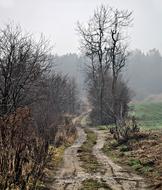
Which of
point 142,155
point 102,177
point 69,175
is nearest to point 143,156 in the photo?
point 142,155

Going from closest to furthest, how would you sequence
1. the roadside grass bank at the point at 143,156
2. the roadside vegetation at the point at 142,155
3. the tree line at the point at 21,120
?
1. the tree line at the point at 21,120
2. the roadside grass bank at the point at 143,156
3. the roadside vegetation at the point at 142,155

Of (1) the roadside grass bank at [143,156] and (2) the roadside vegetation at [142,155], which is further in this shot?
(2) the roadside vegetation at [142,155]

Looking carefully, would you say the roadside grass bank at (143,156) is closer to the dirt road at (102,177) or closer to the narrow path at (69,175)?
the dirt road at (102,177)

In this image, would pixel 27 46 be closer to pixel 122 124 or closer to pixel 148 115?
pixel 122 124

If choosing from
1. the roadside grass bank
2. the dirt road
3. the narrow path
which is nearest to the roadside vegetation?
the roadside grass bank

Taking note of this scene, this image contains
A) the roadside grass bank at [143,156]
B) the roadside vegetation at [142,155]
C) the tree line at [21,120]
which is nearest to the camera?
the tree line at [21,120]

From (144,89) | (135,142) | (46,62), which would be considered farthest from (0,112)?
(144,89)

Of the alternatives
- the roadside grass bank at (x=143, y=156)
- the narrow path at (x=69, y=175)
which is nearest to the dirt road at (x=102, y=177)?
the narrow path at (x=69, y=175)

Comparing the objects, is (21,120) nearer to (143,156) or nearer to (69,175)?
(69,175)

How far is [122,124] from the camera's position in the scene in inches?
1176

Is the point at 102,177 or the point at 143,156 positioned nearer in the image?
the point at 102,177

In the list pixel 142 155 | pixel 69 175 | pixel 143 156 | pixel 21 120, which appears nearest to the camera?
pixel 21 120

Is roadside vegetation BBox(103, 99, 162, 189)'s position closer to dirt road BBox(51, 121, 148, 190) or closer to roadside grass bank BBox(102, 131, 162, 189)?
roadside grass bank BBox(102, 131, 162, 189)

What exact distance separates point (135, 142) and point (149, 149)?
4037 mm
